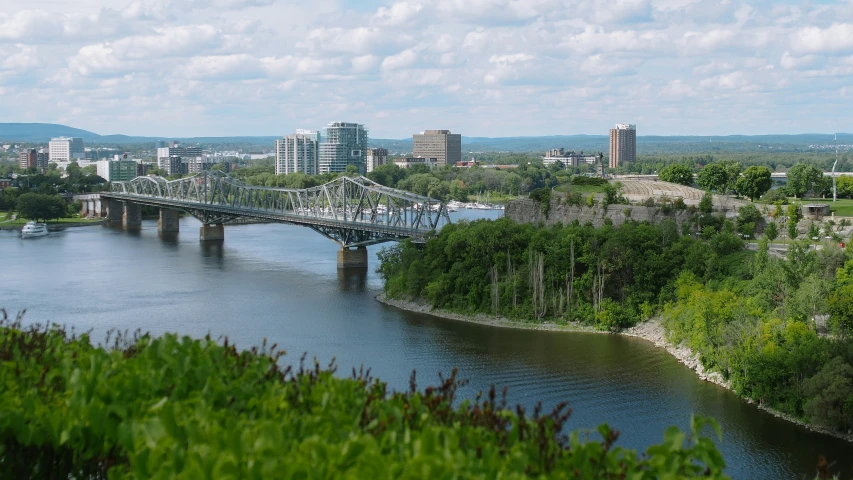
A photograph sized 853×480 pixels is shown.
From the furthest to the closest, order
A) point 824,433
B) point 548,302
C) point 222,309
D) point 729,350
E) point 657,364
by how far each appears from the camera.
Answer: point 222,309 < point 548,302 < point 657,364 < point 729,350 < point 824,433

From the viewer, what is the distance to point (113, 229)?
195 ft

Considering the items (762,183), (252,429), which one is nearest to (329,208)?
(762,183)

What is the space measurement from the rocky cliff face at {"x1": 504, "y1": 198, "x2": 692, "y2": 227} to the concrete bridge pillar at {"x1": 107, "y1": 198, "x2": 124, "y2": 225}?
1473 inches

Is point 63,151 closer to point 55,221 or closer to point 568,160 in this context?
point 568,160

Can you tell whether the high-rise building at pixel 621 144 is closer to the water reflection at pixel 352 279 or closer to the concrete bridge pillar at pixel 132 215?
the concrete bridge pillar at pixel 132 215

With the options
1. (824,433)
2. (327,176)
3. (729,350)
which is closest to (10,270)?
(729,350)

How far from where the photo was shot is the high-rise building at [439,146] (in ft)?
457

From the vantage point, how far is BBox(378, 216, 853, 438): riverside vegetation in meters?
18.0

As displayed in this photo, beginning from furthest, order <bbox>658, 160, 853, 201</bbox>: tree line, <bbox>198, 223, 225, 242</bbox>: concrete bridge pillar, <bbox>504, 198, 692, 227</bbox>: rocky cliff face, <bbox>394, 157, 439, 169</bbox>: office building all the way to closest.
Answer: <bbox>394, 157, 439, 169</bbox>: office building
<bbox>198, 223, 225, 242</bbox>: concrete bridge pillar
<bbox>658, 160, 853, 201</bbox>: tree line
<bbox>504, 198, 692, 227</bbox>: rocky cliff face

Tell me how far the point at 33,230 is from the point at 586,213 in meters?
32.5

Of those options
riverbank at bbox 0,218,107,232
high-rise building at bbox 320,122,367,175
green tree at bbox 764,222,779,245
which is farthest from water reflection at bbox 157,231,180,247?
high-rise building at bbox 320,122,367,175

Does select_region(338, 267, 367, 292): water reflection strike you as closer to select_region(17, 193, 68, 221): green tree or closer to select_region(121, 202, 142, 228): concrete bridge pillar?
select_region(17, 193, 68, 221): green tree

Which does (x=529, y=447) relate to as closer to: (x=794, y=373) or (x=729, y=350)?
(x=794, y=373)

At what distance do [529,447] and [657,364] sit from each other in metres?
16.5
